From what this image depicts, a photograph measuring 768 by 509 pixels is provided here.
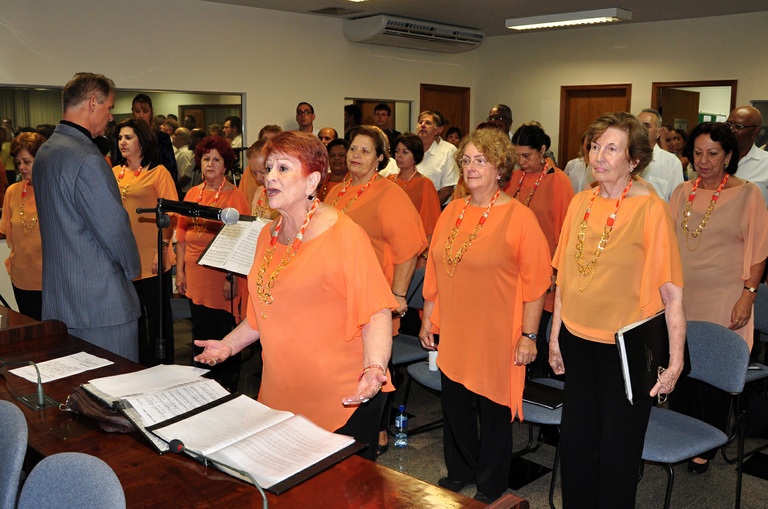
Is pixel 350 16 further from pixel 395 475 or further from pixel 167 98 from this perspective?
pixel 395 475

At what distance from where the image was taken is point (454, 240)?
10.5 ft

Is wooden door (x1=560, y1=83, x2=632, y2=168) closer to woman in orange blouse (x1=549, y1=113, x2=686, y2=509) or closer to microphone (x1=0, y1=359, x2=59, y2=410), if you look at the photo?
woman in orange blouse (x1=549, y1=113, x2=686, y2=509)

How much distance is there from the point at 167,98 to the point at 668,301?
6.92 m

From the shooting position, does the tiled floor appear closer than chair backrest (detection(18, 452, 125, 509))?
No

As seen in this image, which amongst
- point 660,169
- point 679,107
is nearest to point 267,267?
point 660,169

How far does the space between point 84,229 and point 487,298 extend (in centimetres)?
175

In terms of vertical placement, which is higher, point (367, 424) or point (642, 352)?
point (642, 352)

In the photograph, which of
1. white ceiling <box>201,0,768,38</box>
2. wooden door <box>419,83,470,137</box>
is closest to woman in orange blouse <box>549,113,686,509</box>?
white ceiling <box>201,0,768,38</box>

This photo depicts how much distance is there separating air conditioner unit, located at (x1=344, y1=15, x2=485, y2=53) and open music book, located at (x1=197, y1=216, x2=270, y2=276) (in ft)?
21.2

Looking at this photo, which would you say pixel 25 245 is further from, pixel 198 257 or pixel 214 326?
pixel 214 326

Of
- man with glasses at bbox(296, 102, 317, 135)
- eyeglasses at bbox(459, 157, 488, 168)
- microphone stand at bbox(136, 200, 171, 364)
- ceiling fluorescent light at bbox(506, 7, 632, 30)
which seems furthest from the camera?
man with glasses at bbox(296, 102, 317, 135)

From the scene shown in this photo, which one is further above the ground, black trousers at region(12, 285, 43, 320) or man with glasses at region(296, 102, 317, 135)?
man with glasses at region(296, 102, 317, 135)

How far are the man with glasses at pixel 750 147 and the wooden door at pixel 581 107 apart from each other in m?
5.28

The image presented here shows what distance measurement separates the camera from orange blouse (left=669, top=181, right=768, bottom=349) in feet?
11.9
